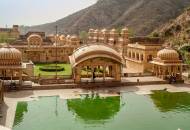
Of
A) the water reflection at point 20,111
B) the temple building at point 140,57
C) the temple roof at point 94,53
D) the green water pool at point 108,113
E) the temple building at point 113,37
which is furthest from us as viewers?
the temple building at point 113,37

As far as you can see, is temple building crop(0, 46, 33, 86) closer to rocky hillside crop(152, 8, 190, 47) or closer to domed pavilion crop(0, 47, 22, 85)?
domed pavilion crop(0, 47, 22, 85)

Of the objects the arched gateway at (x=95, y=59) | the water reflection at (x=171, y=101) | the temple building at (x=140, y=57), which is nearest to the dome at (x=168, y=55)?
the arched gateway at (x=95, y=59)

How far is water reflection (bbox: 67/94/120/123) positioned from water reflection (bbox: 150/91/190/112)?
10.9 ft

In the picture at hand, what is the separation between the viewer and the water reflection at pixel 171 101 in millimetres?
26303

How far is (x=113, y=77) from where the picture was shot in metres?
36.3

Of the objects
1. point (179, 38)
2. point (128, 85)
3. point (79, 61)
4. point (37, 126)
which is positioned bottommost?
point (37, 126)

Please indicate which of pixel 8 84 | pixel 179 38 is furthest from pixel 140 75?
pixel 179 38

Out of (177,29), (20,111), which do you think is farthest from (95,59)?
(177,29)

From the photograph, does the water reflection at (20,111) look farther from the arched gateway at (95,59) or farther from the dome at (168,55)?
the dome at (168,55)

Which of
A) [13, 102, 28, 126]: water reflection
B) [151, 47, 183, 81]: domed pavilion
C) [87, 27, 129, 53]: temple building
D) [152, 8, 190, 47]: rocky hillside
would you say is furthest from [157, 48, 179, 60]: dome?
[152, 8, 190, 47]: rocky hillside

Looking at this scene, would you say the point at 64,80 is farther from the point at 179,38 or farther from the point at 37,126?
the point at 179,38

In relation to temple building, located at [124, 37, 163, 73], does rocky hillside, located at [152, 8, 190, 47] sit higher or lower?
higher

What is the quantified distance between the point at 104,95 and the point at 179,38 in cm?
3954

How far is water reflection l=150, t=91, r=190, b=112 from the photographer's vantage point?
2630cm
